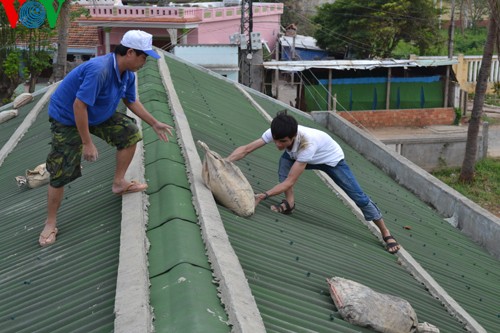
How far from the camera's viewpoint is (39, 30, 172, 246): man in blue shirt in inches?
194

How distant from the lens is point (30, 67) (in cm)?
2336

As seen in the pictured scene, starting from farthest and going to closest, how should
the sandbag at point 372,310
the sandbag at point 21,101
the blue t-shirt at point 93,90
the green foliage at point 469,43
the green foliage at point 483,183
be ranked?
the green foliage at point 469,43
the green foliage at point 483,183
the sandbag at point 21,101
the blue t-shirt at point 93,90
the sandbag at point 372,310

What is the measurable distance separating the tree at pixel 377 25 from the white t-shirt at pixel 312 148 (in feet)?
103

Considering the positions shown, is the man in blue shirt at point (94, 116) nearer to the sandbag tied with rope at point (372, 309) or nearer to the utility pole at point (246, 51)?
the sandbag tied with rope at point (372, 309)

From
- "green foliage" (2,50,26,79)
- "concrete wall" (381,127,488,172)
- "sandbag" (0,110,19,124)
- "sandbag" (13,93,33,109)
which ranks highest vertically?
"sandbag" (13,93,33,109)

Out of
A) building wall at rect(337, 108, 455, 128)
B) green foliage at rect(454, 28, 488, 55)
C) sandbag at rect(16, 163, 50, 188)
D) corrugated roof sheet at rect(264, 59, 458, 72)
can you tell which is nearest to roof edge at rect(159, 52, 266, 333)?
sandbag at rect(16, 163, 50, 188)

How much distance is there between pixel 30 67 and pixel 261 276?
20454 mm

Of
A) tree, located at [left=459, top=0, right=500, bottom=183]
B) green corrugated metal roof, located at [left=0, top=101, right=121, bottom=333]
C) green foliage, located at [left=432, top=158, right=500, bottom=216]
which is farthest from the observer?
tree, located at [left=459, top=0, right=500, bottom=183]

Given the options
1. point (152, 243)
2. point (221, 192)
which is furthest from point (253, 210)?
point (152, 243)

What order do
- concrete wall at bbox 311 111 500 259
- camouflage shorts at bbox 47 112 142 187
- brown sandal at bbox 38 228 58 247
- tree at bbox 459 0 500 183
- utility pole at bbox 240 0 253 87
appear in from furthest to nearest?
utility pole at bbox 240 0 253 87
tree at bbox 459 0 500 183
concrete wall at bbox 311 111 500 259
brown sandal at bbox 38 228 58 247
camouflage shorts at bbox 47 112 142 187

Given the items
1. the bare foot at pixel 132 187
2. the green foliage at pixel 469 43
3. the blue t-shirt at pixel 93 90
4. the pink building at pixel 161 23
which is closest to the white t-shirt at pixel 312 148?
the bare foot at pixel 132 187

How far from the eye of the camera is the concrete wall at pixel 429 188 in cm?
972

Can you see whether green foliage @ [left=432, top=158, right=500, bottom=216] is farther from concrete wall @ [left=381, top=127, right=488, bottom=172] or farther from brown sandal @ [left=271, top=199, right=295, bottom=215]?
brown sandal @ [left=271, top=199, right=295, bottom=215]

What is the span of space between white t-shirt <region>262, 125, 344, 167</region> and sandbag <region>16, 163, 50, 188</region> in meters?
2.60
